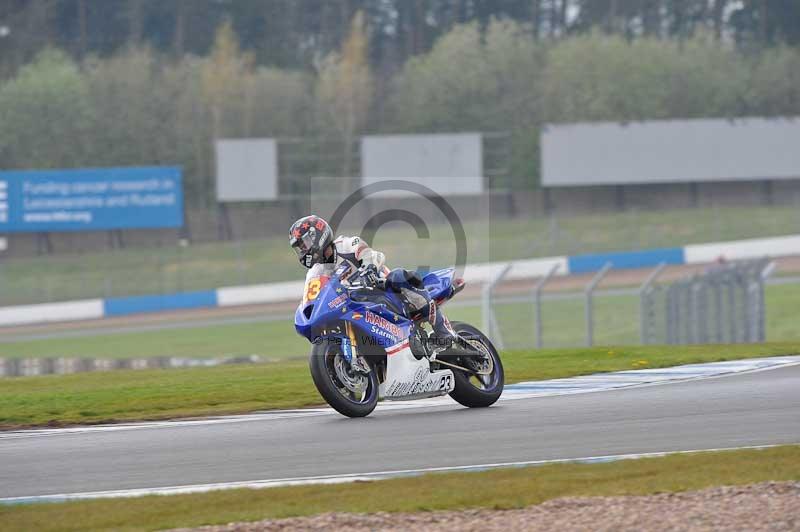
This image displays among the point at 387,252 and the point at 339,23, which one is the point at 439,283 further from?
the point at 339,23

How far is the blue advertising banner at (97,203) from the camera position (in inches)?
1994

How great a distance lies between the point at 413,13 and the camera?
64.1 m

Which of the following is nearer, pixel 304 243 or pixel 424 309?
pixel 304 243

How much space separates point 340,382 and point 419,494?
301cm

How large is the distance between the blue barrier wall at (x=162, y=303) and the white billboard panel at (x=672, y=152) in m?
18.3

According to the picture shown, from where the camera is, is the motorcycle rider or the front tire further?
the motorcycle rider

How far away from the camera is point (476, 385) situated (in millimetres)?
11141

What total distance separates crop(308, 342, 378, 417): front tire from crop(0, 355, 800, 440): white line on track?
74 centimetres

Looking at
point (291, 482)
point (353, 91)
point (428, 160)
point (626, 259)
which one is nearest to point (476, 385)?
point (291, 482)

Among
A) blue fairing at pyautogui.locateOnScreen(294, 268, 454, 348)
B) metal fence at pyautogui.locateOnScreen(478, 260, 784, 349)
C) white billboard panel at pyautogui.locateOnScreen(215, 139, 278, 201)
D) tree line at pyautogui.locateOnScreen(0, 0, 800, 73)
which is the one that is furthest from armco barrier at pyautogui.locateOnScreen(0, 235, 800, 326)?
blue fairing at pyautogui.locateOnScreen(294, 268, 454, 348)

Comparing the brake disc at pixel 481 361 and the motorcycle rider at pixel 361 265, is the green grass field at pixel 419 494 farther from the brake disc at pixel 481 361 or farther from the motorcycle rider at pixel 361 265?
the brake disc at pixel 481 361

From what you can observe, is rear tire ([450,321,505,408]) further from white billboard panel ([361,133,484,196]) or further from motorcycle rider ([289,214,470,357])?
white billboard panel ([361,133,484,196])

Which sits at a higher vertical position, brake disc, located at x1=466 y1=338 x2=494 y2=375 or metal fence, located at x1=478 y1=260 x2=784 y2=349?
brake disc, located at x1=466 y1=338 x2=494 y2=375

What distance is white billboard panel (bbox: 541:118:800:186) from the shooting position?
5431cm
